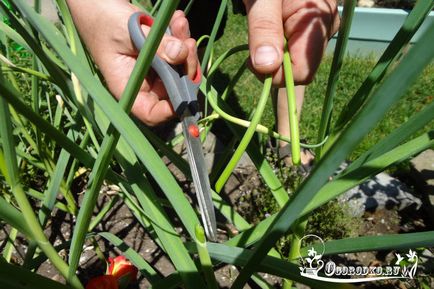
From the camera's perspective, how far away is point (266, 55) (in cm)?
50

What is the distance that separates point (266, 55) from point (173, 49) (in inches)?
5.1

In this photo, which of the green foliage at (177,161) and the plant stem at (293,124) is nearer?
the green foliage at (177,161)

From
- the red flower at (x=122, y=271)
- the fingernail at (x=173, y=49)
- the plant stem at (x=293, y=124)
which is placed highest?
the fingernail at (x=173, y=49)

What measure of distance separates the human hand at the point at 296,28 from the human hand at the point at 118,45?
0.11 metres

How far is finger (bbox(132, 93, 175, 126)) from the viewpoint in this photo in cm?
62

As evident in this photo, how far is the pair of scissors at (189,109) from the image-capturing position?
50cm

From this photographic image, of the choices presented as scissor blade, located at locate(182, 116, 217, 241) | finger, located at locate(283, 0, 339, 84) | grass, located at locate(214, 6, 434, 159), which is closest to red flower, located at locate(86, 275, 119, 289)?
scissor blade, located at locate(182, 116, 217, 241)

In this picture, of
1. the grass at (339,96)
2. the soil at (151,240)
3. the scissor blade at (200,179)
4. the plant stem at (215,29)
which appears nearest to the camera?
the scissor blade at (200,179)

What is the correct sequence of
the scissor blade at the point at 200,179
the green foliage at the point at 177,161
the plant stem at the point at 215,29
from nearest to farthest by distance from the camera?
the green foliage at the point at 177,161 → the scissor blade at the point at 200,179 → the plant stem at the point at 215,29

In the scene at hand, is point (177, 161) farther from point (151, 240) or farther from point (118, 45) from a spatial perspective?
point (151, 240)

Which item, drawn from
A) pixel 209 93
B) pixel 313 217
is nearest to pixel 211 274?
pixel 209 93

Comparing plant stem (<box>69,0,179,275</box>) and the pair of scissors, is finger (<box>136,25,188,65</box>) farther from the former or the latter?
plant stem (<box>69,0,179,275</box>)

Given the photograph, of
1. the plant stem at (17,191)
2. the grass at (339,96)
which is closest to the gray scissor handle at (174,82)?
the plant stem at (17,191)

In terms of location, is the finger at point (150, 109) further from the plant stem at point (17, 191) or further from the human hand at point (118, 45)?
the plant stem at point (17, 191)
